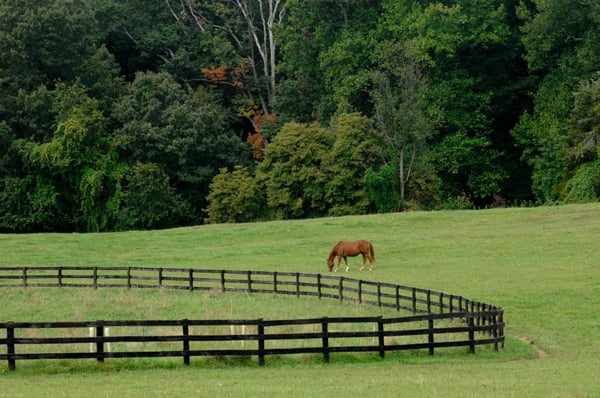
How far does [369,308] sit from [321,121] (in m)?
47.2

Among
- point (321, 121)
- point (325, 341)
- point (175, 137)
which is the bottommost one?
point (325, 341)

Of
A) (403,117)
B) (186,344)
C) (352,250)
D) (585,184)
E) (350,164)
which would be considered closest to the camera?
(186,344)

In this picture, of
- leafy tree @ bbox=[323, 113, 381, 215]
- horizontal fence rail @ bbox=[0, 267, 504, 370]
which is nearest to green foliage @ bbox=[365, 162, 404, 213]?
leafy tree @ bbox=[323, 113, 381, 215]

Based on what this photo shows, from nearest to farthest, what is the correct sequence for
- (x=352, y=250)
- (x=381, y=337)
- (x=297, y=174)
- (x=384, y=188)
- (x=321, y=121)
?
(x=381, y=337), (x=352, y=250), (x=384, y=188), (x=297, y=174), (x=321, y=121)

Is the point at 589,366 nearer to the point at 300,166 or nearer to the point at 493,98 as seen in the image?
the point at 300,166

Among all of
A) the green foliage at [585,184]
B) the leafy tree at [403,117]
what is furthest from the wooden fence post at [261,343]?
the leafy tree at [403,117]

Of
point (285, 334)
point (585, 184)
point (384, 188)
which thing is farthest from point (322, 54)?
point (285, 334)

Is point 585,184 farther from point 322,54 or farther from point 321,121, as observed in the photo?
point 322,54

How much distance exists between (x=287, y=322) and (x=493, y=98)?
58.6 metres

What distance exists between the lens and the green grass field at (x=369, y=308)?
19.5 metres

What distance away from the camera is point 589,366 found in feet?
70.1

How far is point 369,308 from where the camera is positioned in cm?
3275

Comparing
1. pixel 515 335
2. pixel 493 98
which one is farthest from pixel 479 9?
pixel 515 335

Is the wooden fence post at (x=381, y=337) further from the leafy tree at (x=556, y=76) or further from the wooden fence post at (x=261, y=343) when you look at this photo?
the leafy tree at (x=556, y=76)
